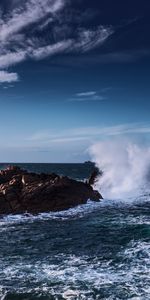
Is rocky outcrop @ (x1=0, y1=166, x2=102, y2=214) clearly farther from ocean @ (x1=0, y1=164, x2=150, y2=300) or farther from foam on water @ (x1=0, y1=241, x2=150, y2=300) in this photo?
foam on water @ (x1=0, y1=241, x2=150, y2=300)

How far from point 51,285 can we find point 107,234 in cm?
1152

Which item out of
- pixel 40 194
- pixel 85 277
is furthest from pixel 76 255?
pixel 40 194

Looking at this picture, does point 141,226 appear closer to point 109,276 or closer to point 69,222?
point 69,222

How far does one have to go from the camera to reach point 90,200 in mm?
47469

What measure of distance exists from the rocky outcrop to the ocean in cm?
209

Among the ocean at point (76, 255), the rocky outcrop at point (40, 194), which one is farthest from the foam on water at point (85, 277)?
the rocky outcrop at point (40, 194)

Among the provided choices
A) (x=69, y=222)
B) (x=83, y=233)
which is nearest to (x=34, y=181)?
(x=69, y=222)

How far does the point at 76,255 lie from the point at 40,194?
17595 mm

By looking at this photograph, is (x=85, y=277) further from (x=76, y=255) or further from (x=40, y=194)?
(x=40, y=194)

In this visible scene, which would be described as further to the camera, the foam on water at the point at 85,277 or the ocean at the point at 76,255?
the ocean at the point at 76,255

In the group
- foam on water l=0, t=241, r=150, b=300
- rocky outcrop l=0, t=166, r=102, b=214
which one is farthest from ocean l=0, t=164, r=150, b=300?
rocky outcrop l=0, t=166, r=102, b=214

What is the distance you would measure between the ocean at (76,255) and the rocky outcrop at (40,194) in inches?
82.4

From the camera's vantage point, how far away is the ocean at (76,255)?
1962 centimetres

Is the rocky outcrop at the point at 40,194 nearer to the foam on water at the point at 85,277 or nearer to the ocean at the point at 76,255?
the ocean at the point at 76,255
